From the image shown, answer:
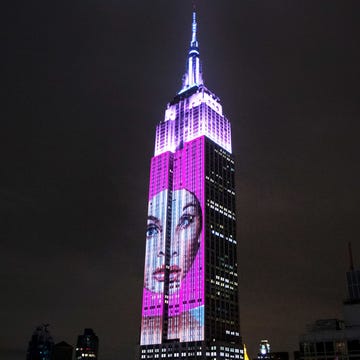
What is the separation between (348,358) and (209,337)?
185ft

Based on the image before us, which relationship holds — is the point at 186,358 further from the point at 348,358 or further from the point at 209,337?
the point at 348,358

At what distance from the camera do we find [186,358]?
199625mm

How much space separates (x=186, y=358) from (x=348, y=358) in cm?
6513

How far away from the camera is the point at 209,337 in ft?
655

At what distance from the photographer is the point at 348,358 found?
199750mm

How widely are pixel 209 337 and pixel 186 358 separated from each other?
41.0 ft

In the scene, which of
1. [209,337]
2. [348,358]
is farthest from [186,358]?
[348,358]
